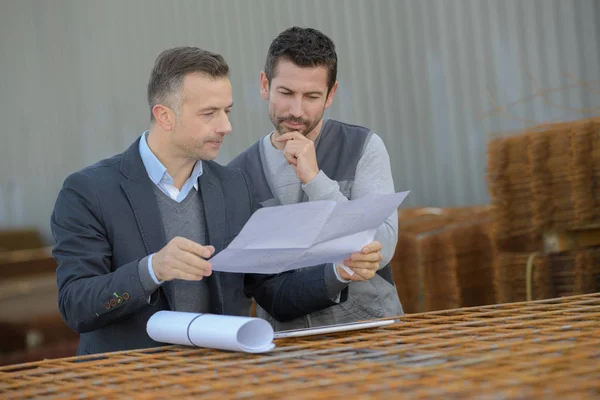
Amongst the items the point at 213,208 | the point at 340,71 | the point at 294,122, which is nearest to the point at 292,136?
the point at 294,122

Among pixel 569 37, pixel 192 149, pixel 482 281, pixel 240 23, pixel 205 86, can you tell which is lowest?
pixel 482 281

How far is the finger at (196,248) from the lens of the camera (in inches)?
57.9

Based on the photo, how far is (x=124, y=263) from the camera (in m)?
1.78

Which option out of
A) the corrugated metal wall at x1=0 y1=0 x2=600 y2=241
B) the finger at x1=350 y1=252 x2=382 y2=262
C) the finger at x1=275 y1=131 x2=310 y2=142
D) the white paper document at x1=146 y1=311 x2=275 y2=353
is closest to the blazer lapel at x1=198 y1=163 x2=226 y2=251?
the finger at x1=275 y1=131 x2=310 y2=142

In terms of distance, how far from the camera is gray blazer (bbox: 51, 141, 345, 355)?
1.63 meters

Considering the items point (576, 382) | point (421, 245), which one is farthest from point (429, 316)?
point (421, 245)

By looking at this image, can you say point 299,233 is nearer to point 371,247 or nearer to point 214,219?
point 371,247

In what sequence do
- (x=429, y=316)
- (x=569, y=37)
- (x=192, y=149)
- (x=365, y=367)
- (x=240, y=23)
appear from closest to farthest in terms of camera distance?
1. (x=365, y=367)
2. (x=429, y=316)
3. (x=192, y=149)
4. (x=569, y=37)
5. (x=240, y=23)

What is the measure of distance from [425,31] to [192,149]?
2.66 metres

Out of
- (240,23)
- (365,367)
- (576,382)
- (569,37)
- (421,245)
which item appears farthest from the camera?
(240,23)

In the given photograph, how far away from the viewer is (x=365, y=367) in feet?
3.70

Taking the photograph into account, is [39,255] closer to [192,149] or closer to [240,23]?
[240,23]

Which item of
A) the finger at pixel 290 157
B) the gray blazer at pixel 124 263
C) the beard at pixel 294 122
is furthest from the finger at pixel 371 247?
the beard at pixel 294 122

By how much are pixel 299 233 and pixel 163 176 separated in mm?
535
